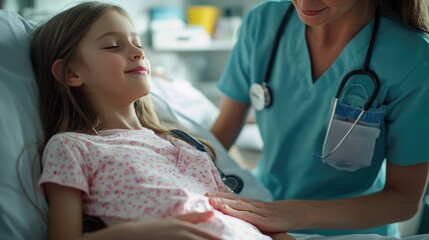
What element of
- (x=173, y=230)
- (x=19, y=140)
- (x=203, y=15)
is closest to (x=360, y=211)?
(x=173, y=230)

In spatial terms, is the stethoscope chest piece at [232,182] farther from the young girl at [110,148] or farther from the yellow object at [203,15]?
the yellow object at [203,15]

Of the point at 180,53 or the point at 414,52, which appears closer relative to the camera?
the point at 414,52

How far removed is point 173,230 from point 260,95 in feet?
2.13

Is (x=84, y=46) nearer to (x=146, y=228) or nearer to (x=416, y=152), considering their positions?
(x=146, y=228)

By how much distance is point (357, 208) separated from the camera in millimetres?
1159

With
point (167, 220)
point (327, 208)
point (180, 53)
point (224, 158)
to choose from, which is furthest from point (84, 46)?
point (180, 53)

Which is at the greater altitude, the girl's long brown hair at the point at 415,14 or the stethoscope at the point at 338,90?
the girl's long brown hair at the point at 415,14

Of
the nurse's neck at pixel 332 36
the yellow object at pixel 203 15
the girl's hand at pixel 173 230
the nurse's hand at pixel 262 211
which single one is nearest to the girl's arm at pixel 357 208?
the nurse's hand at pixel 262 211

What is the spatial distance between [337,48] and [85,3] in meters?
0.65

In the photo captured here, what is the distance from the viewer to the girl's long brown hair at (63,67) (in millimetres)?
1039

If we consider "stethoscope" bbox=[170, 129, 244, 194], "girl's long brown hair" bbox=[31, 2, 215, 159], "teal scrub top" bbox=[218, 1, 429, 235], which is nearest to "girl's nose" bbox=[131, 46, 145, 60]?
"girl's long brown hair" bbox=[31, 2, 215, 159]

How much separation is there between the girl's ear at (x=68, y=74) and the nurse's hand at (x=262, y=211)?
0.38 metres

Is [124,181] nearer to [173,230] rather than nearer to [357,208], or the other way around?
[173,230]

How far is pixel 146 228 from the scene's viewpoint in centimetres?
80
